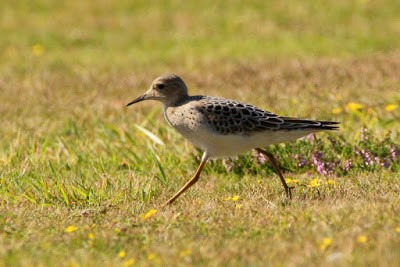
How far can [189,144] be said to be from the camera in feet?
28.5

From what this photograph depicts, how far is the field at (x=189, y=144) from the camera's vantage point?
5.51 m

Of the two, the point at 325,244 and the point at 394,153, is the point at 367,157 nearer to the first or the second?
the point at 394,153

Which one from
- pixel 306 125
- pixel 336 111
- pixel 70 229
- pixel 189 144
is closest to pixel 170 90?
pixel 306 125

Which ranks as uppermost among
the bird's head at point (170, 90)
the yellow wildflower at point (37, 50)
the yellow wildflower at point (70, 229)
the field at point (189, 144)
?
the bird's head at point (170, 90)

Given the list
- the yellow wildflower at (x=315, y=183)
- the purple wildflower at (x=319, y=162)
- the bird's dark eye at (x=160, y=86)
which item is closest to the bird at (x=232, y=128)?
the yellow wildflower at (x=315, y=183)

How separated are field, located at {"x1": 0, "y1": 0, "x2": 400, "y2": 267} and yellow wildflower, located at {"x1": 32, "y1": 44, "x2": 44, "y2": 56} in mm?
60

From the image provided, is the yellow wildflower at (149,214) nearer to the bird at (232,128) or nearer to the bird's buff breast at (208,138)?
the bird at (232,128)

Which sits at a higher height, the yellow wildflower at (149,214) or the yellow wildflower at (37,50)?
the yellow wildflower at (149,214)

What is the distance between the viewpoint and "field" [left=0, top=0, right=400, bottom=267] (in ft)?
18.1

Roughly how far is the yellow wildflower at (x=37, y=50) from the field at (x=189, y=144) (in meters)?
0.06

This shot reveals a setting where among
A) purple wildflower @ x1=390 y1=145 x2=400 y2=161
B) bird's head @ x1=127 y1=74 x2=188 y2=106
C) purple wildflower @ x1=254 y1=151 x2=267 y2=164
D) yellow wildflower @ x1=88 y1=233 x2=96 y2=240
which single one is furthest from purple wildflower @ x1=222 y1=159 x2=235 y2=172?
yellow wildflower @ x1=88 y1=233 x2=96 y2=240

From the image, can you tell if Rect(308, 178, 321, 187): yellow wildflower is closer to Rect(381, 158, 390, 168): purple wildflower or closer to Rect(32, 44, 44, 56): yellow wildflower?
Rect(381, 158, 390, 168): purple wildflower

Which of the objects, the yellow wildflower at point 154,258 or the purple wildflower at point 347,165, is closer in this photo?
the yellow wildflower at point 154,258

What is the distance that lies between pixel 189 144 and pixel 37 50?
7926 mm
